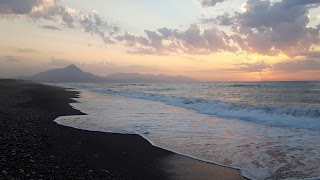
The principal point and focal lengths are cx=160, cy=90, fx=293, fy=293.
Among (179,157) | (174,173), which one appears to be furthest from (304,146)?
(174,173)

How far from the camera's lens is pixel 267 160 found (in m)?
8.86

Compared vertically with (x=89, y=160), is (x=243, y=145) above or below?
below

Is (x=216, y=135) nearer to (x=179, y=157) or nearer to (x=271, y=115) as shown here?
(x=179, y=157)

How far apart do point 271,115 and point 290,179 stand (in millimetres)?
13810

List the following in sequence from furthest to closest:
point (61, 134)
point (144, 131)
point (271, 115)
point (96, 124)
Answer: point (271, 115)
point (96, 124)
point (144, 131)
point (61, 134)

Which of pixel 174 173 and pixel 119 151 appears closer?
pixel 174 173

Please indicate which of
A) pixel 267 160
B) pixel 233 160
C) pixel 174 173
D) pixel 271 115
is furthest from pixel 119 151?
pixel 271 115

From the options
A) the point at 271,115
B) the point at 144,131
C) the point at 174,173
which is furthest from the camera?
the point at 271,115

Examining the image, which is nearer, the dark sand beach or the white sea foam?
the dark sand beach

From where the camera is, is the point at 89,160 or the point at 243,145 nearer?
the point at 89,160

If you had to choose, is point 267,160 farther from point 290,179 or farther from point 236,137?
point 236,137

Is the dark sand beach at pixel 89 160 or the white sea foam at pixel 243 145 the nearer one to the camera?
the dark sand beach at pixel 89 160

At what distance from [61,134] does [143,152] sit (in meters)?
4.05

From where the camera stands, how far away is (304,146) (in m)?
10.8
